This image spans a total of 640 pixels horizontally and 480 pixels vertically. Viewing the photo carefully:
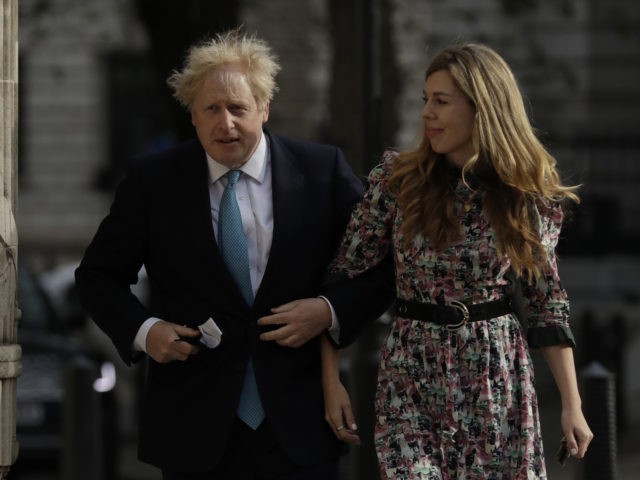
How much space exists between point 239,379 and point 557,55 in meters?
21.7

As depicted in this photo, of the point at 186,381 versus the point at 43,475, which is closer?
the point at 186,381

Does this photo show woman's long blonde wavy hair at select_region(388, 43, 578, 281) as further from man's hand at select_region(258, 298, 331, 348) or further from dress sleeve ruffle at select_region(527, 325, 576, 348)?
man's hand at select_region(258, 298, 331, 348)

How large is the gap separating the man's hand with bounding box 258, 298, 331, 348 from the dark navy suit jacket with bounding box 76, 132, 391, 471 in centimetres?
5

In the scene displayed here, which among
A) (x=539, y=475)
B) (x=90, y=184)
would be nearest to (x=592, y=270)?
(x=90, y=184)

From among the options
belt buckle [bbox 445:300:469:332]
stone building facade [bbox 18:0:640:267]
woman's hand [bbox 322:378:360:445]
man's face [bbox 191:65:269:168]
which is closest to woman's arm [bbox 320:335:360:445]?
woman's hand [bbox 322:378:360:445]

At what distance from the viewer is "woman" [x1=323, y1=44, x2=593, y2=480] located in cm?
451

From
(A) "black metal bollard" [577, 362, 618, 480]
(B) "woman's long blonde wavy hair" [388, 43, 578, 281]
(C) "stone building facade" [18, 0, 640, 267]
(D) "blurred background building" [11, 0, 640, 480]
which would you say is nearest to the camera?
(B) "woman's long blonde wavy hair" [388, 43, 578, 281]

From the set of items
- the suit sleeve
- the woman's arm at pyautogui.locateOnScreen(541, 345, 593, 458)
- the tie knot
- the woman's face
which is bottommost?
the woman's arm at pyautogui.locateOnScreen(541, 345, 593, 458)

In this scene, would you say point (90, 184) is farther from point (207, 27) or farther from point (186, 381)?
point (186, 381)

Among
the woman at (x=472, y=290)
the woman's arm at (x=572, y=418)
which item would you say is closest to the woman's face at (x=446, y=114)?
the woman at (x=472, y=290)

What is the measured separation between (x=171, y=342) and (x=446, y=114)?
1.02 meters

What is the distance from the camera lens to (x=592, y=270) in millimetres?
22406

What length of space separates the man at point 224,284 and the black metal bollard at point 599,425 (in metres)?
2.36

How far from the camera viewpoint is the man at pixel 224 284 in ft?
15.2
